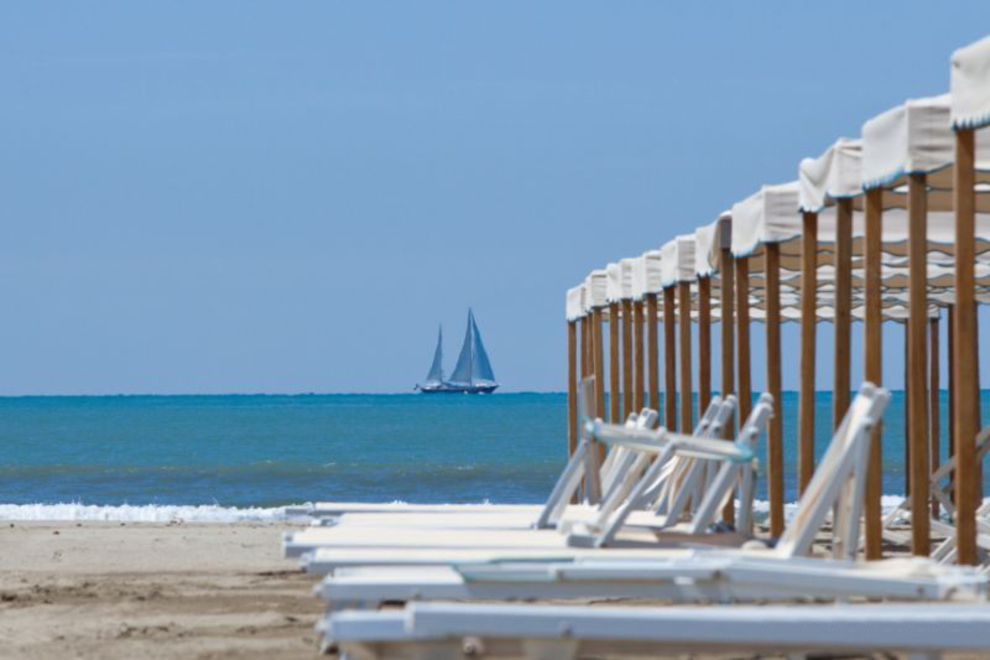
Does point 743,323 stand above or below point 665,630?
above

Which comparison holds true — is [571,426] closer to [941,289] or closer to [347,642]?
[941,289]

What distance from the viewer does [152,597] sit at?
10.1m

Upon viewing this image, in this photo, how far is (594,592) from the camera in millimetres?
5406

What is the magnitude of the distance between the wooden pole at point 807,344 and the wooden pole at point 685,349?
3050mm

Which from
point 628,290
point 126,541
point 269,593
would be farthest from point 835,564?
point 126,541

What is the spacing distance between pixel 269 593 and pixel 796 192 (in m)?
3.59

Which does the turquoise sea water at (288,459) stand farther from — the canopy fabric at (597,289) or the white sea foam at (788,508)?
the canopy fabric at (597,289)

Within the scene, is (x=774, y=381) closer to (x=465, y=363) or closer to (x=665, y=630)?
(x=665, y=630)

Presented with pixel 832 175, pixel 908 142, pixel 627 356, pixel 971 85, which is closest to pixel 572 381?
pixel 627 356

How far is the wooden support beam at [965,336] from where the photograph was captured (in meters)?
6.82

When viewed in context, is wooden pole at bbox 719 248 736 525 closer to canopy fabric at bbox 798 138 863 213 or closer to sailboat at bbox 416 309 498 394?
canopy fabric at bbox 798 138 863 213

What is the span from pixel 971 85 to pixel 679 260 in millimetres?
5709

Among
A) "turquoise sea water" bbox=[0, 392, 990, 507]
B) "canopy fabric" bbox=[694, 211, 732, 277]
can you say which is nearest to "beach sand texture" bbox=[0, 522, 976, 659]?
"canopy fabric" bbox=[694, 211, 732, 277]

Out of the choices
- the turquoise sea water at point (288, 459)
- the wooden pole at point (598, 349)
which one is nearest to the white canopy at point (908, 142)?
the wooden pole at point (598, 349)
